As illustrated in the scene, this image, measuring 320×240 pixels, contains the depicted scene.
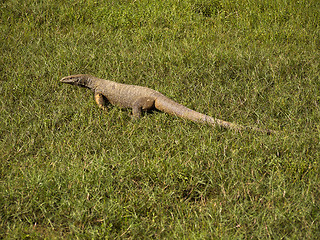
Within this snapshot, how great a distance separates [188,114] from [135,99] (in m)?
0.75

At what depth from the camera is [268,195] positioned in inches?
128

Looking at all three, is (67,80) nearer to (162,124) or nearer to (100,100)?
(100,100)

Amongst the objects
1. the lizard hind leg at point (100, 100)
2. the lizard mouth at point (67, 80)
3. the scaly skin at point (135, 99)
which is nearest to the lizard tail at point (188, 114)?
the scaly skin at point (135, 99)

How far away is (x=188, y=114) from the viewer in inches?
177

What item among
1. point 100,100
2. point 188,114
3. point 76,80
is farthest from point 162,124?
point 76,80

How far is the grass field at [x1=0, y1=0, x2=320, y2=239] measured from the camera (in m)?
3.15

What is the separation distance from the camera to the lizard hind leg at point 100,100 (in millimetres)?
4977

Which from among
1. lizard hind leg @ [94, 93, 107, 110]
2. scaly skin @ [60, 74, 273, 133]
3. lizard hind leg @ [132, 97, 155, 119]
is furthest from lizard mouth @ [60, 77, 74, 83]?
lizard hind leg @ [132, 97, 155, 119]

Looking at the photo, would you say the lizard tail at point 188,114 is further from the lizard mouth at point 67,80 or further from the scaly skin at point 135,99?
the lizard mouth at point 67,80

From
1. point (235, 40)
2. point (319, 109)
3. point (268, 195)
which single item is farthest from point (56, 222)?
point (235, 40)

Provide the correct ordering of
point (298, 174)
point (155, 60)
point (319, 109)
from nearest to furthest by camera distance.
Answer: point (298, 174)
point (319, 109)
point (155, 60)

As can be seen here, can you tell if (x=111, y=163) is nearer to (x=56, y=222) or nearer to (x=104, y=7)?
(x=56, y=222)

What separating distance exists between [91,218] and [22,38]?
14.7 ft

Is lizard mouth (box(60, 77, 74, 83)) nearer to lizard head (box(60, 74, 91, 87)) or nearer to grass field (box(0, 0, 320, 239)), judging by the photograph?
lizard head (box(60, 74, 91, 87))
